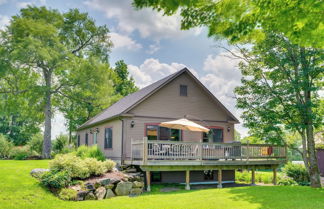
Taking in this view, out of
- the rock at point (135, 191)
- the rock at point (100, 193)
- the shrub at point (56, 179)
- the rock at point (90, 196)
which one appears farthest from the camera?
the rock at point (135, 191)

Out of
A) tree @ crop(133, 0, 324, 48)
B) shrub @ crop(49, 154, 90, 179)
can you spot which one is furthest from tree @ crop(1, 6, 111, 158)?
tree @ crop(133, 0, 324, 48)

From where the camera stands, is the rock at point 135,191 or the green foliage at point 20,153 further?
the green foliage at point 20,153

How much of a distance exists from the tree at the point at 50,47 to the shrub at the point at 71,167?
15171mm

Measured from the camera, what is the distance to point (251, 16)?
684cm

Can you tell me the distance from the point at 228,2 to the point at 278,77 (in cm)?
1050

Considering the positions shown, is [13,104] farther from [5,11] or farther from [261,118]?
[261,118]

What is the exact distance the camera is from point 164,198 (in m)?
11.0

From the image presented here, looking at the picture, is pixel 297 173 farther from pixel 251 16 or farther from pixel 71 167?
pixel 251 16

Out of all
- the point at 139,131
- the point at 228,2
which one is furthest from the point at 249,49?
the point at 228,2

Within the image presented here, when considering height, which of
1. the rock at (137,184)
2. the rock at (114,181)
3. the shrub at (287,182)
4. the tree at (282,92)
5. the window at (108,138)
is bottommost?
the shrub at (287,182)

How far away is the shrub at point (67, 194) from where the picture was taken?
1050 cm

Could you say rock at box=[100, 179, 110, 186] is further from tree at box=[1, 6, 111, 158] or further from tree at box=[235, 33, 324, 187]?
tree at box=[1, 6, 111, 158]

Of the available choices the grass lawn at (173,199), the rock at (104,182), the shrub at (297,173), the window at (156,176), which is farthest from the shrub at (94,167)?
the shrub at (297,173)

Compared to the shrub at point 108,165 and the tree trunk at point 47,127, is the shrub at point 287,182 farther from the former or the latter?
the tree trunk at point 47,127
